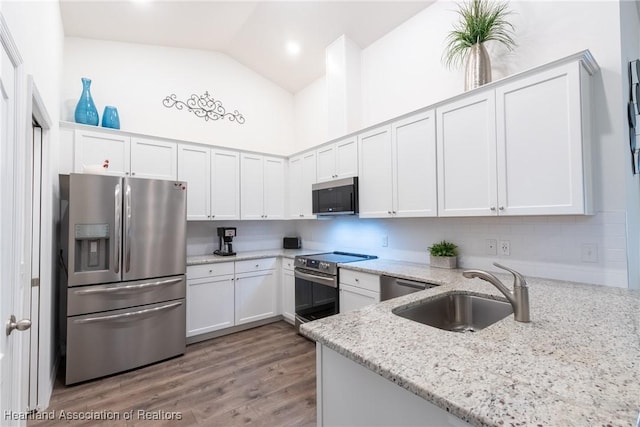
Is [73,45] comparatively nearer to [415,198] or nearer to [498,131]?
[415,198]

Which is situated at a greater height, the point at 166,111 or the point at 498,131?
the point at 166,111

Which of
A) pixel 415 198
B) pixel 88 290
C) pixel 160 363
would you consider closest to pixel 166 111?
pixel 88 290

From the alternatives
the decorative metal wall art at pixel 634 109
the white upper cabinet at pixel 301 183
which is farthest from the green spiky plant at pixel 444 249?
the white upper cabinet at pixel 301 183

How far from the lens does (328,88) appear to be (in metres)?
3.67

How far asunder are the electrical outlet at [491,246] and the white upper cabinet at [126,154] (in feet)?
10.6

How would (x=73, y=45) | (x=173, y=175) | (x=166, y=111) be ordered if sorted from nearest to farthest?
(x=73, y=45), (x=173, y=175), (x=166, y=111)

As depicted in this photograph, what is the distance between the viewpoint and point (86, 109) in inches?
116

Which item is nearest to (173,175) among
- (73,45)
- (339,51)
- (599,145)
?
(73,45)

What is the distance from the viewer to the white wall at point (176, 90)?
10.5 feet

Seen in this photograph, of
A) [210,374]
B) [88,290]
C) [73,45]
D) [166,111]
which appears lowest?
[210,374]

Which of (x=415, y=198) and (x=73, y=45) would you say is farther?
(x=73, y=45)

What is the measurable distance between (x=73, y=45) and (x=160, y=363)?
3.40 metres

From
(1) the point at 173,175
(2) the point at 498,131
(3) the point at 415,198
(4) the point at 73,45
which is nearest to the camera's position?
(2) the point at 498,131

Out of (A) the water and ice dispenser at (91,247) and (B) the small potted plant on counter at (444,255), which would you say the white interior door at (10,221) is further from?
(B) the small potted plant on counter at (444,255)
